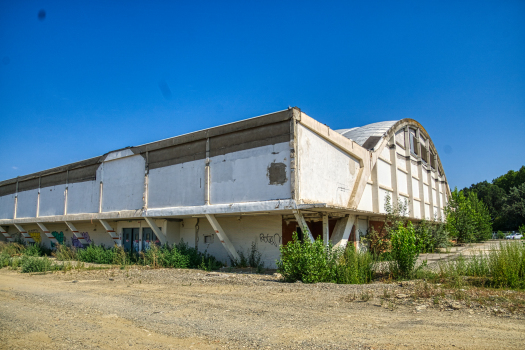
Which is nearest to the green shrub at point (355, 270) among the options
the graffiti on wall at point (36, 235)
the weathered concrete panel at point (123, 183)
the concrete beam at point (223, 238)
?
the concrete beam at point (223, 238)

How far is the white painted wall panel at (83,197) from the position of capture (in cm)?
2183

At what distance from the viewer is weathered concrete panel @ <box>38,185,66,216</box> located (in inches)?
958

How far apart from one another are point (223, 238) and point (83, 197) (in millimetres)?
11371

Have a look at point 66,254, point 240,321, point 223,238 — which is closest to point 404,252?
point 240,321

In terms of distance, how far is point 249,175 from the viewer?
14.6m

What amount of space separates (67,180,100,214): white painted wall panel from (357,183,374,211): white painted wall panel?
49.3 ft

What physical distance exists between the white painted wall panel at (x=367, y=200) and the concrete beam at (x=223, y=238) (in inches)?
266

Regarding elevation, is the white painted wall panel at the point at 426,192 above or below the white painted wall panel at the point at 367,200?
above

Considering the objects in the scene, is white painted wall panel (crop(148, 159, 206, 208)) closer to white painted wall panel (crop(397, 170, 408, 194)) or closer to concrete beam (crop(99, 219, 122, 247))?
concrete beam (crop(99, 219, 122, 247))

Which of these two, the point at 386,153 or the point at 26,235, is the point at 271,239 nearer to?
the point at 386,153

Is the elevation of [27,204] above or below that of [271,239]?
above

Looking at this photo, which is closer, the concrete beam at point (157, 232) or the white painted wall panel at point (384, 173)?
the concrete beam at point (157, 232)

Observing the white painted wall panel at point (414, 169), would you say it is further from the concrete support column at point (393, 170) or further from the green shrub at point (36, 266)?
the green shrub at point (36, 266)

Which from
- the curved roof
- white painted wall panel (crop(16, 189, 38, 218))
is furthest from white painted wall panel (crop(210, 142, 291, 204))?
white painted wall panel (crop(16, 189, 38, 218))
